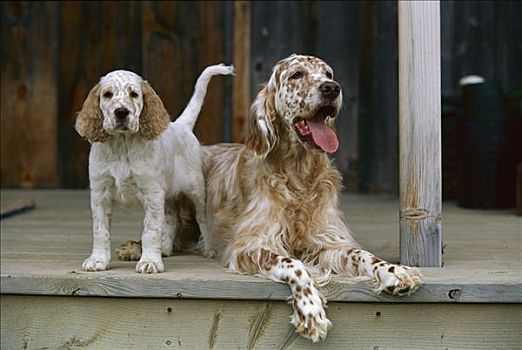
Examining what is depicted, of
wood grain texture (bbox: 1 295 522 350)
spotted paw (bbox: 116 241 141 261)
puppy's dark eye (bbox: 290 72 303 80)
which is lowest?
wood grain texture (bbox: 1 295 522 350)

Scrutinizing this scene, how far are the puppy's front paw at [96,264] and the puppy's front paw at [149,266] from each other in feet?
0.49

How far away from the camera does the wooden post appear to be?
12.7 feet

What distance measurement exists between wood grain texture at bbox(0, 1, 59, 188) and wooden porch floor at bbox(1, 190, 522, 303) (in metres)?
1.61

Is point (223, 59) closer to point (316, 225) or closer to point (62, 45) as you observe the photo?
point (62, 45)

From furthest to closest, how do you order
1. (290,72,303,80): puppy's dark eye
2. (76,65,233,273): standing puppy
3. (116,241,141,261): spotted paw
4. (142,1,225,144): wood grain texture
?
1. (142,1,225,144): wood grain texture
2. (116,241,141,261): spotted paw
3. (290,72,303,80): puppy's dark eye
4. (76,65,233,273): standing puppy

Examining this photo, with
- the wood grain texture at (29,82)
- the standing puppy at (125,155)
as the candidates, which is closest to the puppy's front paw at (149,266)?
the standing puppy at (125,155)

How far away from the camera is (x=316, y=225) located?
13.3 feet

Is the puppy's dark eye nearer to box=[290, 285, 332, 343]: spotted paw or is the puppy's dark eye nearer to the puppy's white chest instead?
the puppy's white chest

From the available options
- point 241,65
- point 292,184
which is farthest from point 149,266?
point 241,65

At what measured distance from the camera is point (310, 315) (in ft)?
11.4

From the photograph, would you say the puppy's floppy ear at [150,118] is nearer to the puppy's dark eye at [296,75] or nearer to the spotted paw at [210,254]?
the puppy's dark eye at [296,75]

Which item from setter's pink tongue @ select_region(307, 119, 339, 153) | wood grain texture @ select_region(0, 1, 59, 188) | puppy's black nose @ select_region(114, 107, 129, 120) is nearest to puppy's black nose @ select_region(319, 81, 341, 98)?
setter's pink tongue @ select_region(307, 119, 339, 153)

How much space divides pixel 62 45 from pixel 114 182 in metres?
3.79

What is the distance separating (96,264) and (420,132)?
140 cm
